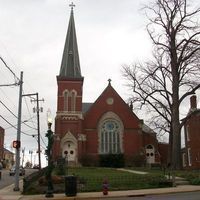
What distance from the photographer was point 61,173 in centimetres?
3497

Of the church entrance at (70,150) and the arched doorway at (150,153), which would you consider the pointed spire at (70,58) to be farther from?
the arched doorway at (150,153)

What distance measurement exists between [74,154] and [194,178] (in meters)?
36.0

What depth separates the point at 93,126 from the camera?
65875 millimetres

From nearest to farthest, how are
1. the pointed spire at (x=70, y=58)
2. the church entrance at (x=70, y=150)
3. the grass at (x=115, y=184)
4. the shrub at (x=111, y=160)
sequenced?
the grass at (x=115, y=184) < the church entrance at (x=70, y=150) < the shrub at (x=111, y=160) < the pointed spire at (x=70, y=58)

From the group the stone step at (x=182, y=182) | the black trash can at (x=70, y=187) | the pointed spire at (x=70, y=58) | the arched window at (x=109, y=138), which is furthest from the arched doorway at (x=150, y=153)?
the black trash can at (x=70, y=187)

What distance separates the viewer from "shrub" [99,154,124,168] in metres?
63.0

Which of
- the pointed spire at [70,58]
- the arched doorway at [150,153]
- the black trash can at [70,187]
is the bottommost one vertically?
the black trash can at [70,187]

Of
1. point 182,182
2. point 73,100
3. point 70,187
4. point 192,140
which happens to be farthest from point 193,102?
point 70,187

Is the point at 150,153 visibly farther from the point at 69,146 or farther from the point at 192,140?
the point at 69,146

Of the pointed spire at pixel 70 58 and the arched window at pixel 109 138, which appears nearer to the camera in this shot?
the arched window at pixel 109 138

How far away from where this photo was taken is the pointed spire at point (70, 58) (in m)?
67.9

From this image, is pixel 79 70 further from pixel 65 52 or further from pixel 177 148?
pixel 177 148

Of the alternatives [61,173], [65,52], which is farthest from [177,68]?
[65,52]

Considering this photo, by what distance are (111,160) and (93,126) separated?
6.11m
